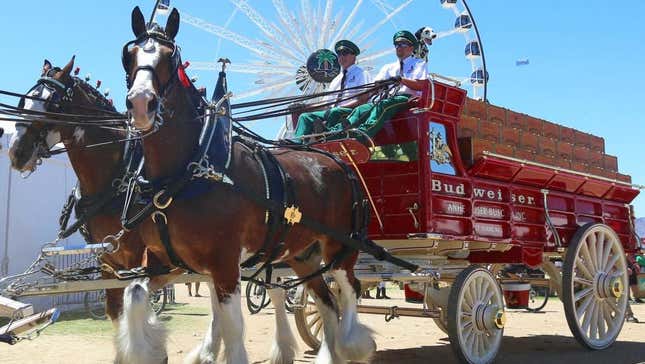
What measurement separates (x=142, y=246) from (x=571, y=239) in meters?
5.05

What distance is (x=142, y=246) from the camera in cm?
515

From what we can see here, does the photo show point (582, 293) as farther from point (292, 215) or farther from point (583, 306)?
point (292, 215)

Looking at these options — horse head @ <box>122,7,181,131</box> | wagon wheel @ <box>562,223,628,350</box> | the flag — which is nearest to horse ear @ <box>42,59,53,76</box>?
horse head @ <box>122,7,181,131</box>

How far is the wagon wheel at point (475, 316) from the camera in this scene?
596cm

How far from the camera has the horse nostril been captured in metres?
3.97

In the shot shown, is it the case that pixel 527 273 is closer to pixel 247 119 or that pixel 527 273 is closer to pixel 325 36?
pixel 247 119

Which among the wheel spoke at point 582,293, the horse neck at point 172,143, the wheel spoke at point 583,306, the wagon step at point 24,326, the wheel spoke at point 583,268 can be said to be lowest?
the wheel spoke at point 583,306

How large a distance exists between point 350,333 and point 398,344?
3.21 metres

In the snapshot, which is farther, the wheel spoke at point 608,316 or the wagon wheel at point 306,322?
the wheel spoke at point 608,316

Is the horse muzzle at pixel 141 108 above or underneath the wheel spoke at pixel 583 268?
above

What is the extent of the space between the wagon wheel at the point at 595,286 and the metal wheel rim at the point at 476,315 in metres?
1.30

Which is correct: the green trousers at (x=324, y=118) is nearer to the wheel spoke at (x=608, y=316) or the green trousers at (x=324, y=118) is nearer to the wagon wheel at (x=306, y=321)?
the wagon wheel at (x=306, y=321)

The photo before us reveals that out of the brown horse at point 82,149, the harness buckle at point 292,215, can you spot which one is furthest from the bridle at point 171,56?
the harness buckle at point 292,215

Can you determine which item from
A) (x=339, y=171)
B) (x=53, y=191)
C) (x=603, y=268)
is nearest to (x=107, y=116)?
(x=339, y=171)
